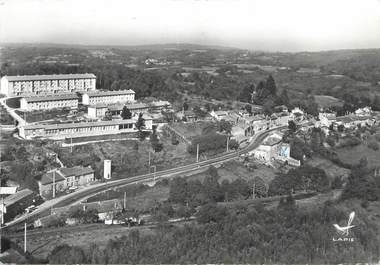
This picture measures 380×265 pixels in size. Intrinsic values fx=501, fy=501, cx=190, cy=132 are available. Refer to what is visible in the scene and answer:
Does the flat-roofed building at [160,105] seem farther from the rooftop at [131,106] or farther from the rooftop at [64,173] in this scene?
the rooftop at [64,173]

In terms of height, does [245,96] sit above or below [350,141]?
above

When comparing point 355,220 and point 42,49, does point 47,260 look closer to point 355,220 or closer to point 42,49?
point 355,220

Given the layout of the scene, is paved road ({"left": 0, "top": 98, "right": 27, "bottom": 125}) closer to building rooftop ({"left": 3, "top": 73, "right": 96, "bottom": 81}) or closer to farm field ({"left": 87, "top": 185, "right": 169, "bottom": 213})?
building rooftop ({"left": 3, "top": 73, "right": 96, "bottom": 81})

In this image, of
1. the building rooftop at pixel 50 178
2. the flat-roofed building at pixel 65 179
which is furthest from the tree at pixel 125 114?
the building rooftop at pixel 50 178

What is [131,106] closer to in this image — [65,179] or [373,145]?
[65,179]

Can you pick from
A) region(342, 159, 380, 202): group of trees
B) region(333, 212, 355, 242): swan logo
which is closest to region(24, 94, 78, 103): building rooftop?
region(342, 159, 380, 202): group of trees

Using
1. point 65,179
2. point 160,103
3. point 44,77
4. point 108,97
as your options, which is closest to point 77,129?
point 65,179

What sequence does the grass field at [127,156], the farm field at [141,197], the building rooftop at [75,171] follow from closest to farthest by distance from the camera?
the farm field at [141,197]
the building rooftop at [75,171]
the grass field at [127,156]
